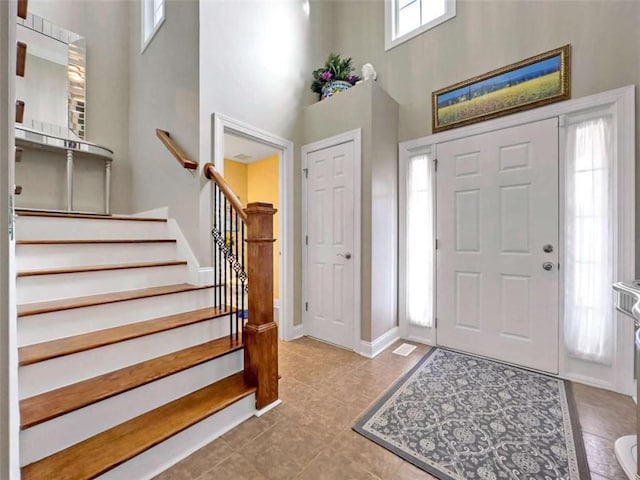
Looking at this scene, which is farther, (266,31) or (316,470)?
(266,31)

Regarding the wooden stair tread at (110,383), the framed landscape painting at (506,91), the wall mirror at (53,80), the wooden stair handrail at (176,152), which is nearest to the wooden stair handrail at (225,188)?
the wooden stair handrail at (176,152)

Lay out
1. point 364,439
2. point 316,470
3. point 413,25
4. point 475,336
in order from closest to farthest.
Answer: point 316,470 < point 364,439 < point 475,336 < point 413,25

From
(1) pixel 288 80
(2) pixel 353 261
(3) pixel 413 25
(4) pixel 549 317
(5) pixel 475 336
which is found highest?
(3) pixel 413 25

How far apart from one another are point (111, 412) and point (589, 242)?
3206 mm

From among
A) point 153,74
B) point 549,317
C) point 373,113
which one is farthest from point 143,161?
point 549,317

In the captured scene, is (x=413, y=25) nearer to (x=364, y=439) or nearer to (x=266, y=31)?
(x=266, y=31)

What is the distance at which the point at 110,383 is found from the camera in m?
1.40

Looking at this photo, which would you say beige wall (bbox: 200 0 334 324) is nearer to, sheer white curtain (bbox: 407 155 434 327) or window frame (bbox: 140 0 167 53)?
sheer white curtain (bbox: 407 155 434 327)

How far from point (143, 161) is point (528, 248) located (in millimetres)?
3973

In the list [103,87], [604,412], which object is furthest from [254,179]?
[604,412]

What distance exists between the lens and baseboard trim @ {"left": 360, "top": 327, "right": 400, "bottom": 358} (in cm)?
258

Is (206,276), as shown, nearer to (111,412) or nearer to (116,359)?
(116,359)

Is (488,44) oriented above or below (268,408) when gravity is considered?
above

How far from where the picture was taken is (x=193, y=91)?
2.31m
